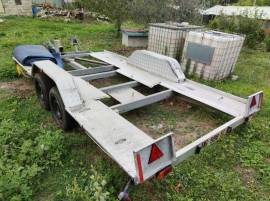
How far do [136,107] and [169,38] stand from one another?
362 cm

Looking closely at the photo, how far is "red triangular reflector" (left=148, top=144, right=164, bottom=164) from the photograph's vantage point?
1982mm

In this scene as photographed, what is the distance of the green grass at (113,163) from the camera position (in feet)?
8.05

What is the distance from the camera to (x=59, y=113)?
3449 millimetres

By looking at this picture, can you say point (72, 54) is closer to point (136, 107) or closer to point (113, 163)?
point (136, 107)

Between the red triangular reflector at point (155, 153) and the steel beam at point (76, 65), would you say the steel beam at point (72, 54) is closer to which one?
the steel beam at point (76, 65)

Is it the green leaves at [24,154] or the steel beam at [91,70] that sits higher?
the steel beam at [91,70]

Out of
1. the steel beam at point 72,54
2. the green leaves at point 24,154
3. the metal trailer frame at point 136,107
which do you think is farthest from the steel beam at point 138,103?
the steel beam at point 72,54

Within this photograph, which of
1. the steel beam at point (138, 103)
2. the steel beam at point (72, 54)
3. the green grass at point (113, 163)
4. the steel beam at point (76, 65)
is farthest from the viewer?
the steel beam at point (72, 54)

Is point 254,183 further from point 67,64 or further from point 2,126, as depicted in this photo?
point 67,64

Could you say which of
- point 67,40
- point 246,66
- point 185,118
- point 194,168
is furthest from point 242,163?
point 67,40

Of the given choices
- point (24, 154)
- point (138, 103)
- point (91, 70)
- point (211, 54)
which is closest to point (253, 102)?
point (138, 103)

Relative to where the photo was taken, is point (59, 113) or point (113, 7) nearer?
point (59, 113)

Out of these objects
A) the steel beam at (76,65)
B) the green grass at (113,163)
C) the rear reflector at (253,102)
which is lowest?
the green grass at (113,163)

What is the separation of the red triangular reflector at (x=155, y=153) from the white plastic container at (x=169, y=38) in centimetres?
496
